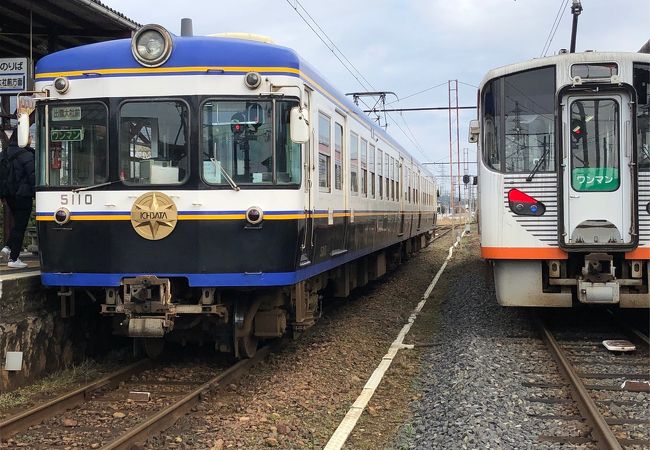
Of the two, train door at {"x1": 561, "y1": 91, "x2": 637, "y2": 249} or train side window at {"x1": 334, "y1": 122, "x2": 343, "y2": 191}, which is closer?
train door at {"x1": 561, "y1": 91, "x2": 637, "y2": 249}

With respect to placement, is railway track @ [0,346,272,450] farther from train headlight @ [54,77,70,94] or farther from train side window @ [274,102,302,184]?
train headlight @ [54,77,70,94]

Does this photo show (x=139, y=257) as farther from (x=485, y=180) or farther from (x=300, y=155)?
(x=485, y=180)

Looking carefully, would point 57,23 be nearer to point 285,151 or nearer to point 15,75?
point 15,75

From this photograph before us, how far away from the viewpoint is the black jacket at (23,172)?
7273 mm

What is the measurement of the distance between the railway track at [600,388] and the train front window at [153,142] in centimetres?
377

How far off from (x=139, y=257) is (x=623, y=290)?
5103mm

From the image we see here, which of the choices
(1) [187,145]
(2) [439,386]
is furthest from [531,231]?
(1) [187,145]

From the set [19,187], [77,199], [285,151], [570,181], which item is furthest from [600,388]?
[19,187]

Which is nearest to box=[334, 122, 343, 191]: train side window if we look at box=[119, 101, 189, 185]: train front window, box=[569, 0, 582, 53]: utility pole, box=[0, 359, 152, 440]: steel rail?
box=[119, 101, 189, 185]: train front window

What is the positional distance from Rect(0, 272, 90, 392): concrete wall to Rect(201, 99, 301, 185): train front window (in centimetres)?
209

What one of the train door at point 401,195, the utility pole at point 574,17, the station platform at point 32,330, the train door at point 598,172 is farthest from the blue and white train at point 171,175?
the utility pole at point 574,17

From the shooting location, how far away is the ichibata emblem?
19.1 ft

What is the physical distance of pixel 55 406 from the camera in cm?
517

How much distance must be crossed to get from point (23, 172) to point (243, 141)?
120 inches
